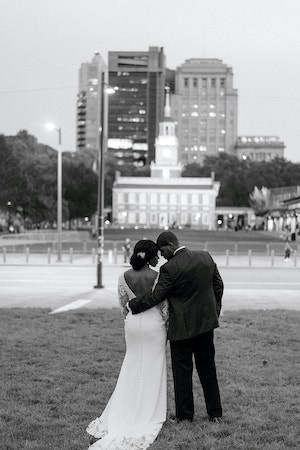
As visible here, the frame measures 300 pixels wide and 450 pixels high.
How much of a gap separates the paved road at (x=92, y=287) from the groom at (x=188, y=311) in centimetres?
879

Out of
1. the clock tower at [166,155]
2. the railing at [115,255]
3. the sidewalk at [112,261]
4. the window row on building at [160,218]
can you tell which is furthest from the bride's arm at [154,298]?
the clock tower at [166,155]

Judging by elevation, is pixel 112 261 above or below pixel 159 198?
below

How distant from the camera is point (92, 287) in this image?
22.0 meters

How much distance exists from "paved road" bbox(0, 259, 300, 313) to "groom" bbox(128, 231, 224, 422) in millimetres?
8790

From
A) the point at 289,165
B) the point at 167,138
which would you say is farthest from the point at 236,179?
Result: the point at 167,138

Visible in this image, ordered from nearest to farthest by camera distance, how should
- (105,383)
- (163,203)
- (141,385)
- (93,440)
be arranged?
(93,440) < (141,385) < (105,383) < (163,203)

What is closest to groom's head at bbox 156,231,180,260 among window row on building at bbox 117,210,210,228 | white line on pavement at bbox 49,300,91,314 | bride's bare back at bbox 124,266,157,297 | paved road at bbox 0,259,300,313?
bride's bare back at bbox 124,266,157,297

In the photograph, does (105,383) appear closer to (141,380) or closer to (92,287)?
(141,380)

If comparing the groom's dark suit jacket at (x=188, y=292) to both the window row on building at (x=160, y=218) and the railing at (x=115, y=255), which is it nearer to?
the railing at (x=115, y=255)

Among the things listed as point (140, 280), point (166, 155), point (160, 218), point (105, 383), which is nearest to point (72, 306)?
point (105, 383)

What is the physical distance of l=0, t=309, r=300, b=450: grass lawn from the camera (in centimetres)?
A: 592

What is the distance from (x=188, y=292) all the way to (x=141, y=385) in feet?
3.28

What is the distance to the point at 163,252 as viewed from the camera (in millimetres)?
6375

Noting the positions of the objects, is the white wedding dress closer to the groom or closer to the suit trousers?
the groom
